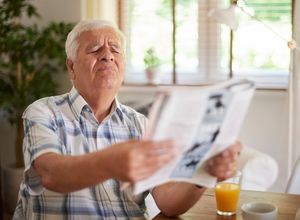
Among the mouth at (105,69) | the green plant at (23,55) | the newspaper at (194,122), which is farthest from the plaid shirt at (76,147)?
the green plant at (23,55)

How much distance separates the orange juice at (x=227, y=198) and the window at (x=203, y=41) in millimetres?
1908

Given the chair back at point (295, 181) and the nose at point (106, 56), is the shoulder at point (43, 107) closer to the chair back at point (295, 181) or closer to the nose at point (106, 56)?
the nose at point (106, 56)

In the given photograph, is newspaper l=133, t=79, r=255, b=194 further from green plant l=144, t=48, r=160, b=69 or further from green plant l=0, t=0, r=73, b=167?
green plant l=144, t=48, r=160, b=69

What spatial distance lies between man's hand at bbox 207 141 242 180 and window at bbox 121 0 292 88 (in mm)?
2075

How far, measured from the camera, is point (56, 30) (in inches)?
132

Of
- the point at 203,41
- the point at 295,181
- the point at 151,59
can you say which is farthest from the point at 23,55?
the point at 295,181

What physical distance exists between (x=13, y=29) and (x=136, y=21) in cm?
85

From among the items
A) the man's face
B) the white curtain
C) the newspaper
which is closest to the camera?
the newspaper

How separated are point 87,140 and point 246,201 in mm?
538

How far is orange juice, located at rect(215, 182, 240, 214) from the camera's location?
1.51 m

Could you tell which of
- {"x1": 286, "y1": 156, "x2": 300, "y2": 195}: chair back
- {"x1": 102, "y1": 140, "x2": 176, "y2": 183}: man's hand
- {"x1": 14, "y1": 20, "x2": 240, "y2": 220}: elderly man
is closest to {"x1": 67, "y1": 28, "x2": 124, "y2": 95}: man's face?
{"x1": 14, "y1": 20, "x2": 240, "y2": 220}: elderly man

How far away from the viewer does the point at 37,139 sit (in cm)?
140

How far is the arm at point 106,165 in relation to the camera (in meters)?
1.00

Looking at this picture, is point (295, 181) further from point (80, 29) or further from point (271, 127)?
point (271, 127)
